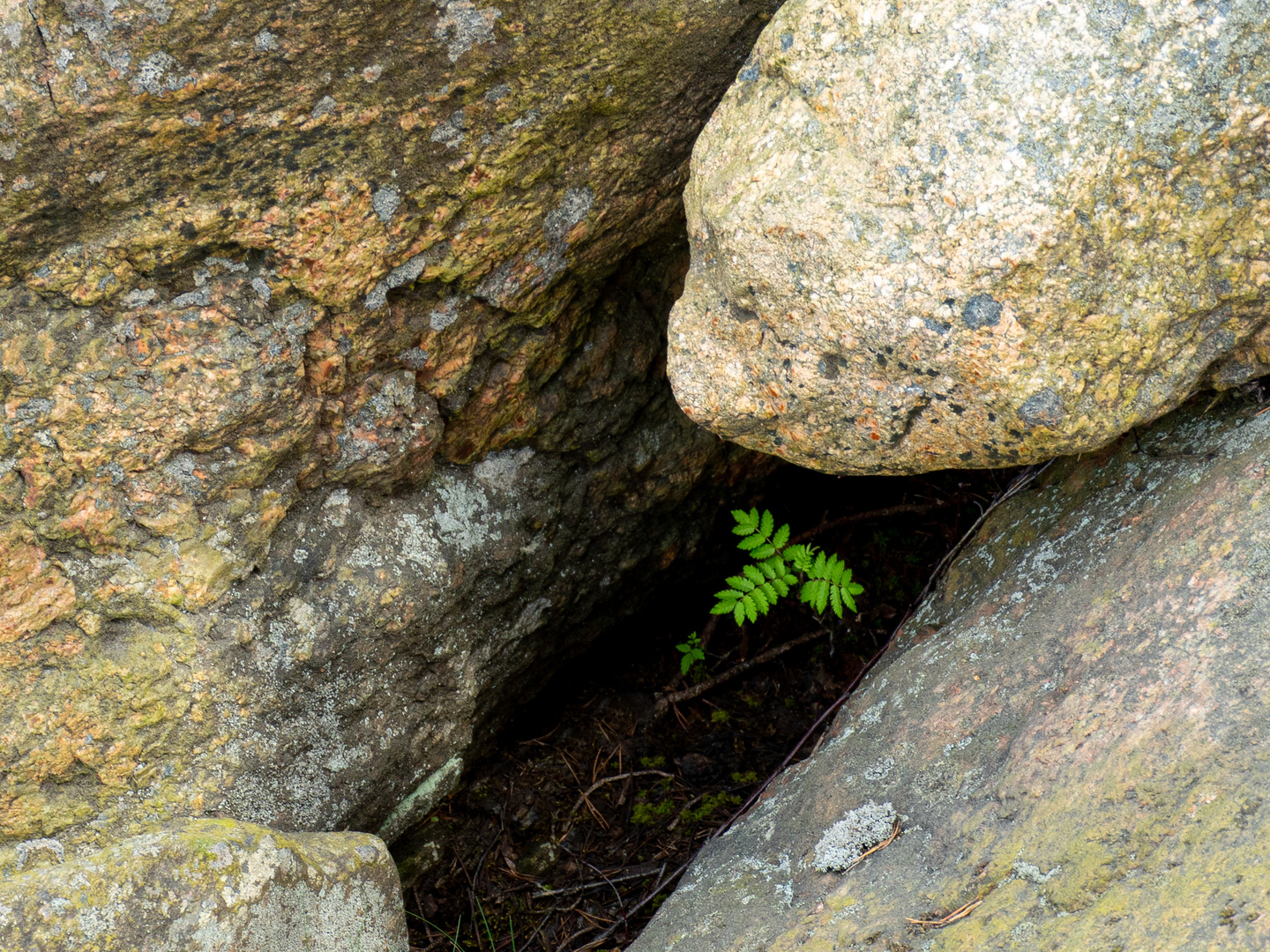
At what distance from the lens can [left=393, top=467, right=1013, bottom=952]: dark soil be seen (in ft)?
10.2

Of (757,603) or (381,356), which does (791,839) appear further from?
(381,356)

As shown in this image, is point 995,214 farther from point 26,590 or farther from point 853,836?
point 26,590

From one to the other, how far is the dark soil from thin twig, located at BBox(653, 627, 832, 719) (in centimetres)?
3

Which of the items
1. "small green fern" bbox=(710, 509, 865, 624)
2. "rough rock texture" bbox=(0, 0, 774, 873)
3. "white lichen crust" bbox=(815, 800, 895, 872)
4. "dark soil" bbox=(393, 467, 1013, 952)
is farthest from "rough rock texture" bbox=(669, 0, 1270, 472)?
"dark soil" bbox=(393, 467, 1013, 952)

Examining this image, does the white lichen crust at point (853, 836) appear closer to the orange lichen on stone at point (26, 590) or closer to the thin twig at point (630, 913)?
the thin twig at point (630, 913)

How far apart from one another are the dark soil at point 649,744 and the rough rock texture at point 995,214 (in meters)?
1.45

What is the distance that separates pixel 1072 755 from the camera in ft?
5.81

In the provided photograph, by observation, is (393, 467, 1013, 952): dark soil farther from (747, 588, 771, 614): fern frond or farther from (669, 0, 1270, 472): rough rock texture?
(669, 0, 1270, 472): rough rock texture

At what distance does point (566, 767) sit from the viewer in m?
3.43

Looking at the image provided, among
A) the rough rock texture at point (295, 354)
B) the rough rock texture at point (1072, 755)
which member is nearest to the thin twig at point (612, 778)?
the rough rock texture at point (295, 354)

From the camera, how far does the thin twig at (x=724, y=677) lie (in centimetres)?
349

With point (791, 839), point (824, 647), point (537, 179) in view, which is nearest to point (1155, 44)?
point (537, 179)

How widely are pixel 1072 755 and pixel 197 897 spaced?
1.72m

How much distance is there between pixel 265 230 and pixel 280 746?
1.31m
